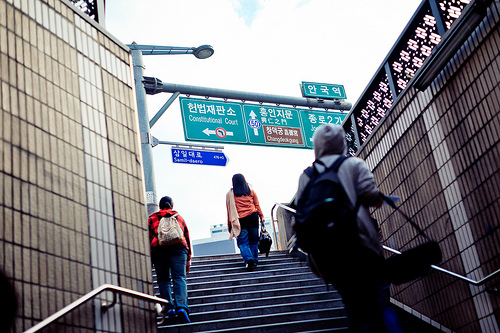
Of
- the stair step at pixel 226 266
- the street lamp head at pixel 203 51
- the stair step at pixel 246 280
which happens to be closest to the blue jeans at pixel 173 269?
the stair step at pixel 246 280

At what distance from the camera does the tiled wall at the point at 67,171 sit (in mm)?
4293

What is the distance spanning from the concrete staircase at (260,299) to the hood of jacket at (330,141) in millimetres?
3231

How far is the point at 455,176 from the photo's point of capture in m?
5.76

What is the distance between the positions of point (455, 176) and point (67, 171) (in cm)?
370

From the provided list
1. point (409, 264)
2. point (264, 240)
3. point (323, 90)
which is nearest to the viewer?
point (409, 264)

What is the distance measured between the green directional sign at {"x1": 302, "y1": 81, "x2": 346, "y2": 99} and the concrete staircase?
6172 millimetres

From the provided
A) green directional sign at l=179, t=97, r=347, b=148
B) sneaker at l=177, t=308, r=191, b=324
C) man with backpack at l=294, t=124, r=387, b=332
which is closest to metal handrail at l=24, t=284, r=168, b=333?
sneaker at l=177, t=308, r=191, b=324

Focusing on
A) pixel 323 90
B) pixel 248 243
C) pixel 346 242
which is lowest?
pixel 346 242

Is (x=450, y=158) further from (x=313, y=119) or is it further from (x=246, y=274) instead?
(x=313, y=119)

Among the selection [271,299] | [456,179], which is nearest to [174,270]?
[271,299]

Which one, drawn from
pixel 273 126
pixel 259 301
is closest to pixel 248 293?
pixel 259 301

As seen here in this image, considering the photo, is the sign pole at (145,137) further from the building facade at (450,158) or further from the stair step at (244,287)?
the building facade at (450,158)

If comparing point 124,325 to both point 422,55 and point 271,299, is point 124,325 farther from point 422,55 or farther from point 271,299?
point 422,55

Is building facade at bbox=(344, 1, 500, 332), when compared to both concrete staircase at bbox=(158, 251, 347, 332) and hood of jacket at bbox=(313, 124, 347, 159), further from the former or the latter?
hood of jacket at bbox=(313, 124, 347, 159)
